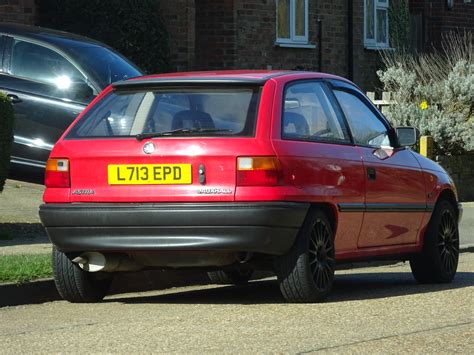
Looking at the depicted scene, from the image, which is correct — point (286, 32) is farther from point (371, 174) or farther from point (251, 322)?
point (251, 322)

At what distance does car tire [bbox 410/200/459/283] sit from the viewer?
1103 cm

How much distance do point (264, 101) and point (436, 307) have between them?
1767 millimetres

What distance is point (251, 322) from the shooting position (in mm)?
8547

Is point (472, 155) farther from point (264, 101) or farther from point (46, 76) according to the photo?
point (264, 101)

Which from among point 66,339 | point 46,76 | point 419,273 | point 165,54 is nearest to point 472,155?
point 165,54

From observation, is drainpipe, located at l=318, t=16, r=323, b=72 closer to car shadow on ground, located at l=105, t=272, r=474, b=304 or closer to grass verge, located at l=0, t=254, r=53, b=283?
car shadow on ground, located at l=105, t=272, r=474, b=304

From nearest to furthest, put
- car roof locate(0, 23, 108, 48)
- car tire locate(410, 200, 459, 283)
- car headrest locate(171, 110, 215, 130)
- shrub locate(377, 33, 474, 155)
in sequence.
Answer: car headrest locate(171, 110, 215, 130) → car tire locate(410, 200, 459, 283) → car roof locate(0, 23, 108, 48) → shrub locate(377, 33, 474, 155)

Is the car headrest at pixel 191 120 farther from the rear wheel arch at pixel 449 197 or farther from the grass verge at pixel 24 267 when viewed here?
the rear wheel arch at pixel 449 197

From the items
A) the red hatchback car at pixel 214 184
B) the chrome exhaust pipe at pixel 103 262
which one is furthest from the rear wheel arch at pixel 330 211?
the chrome exhaust pipe at pixel 103 262

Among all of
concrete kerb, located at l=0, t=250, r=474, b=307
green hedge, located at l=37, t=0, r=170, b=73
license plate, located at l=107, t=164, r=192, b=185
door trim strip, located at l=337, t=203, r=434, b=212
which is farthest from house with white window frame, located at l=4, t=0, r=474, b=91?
license plate, located at l=107, t=164, r=192, b=185

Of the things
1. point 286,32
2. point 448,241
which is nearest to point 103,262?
point 448,241

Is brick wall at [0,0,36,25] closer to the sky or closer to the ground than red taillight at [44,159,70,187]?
closer to the sky

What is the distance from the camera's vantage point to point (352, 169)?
32.8 feet

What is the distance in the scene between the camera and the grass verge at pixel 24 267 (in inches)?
394
